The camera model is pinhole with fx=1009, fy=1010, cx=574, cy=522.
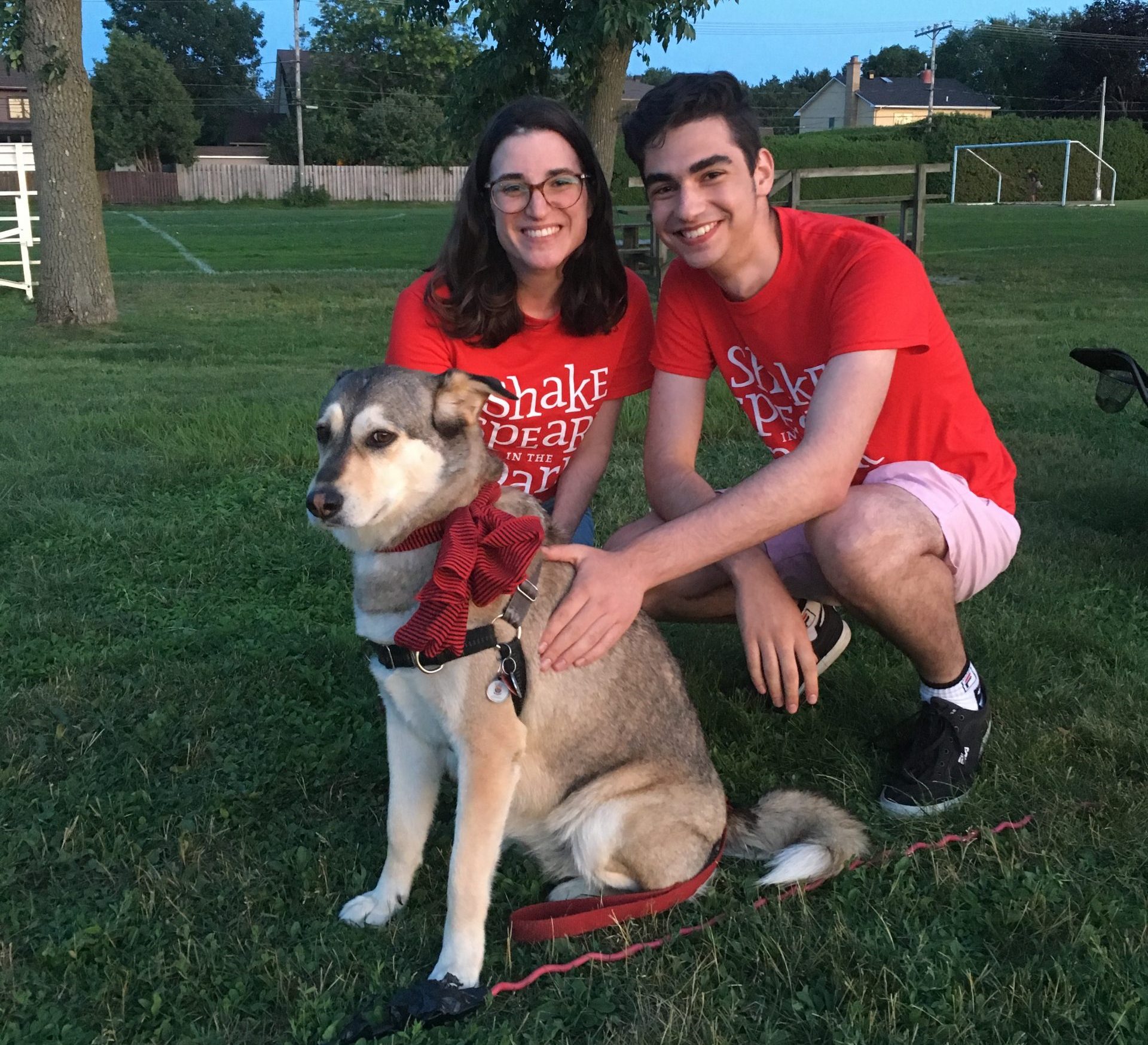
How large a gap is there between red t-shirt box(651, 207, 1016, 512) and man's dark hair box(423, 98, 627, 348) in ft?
0.82

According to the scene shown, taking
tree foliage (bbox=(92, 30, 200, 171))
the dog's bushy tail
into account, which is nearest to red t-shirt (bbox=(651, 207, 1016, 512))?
the dog's bushy tail

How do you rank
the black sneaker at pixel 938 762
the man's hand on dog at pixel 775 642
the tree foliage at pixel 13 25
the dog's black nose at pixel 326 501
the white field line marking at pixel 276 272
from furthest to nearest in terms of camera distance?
the white field line marking at pixel 276 272 → the tree foliage at pixel 13 25 → the black sneaker at pixel 938 762 → the man's hand on dog at pixel 775 642 → the dog's black nose at pixel 326 501

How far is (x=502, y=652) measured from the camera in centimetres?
264

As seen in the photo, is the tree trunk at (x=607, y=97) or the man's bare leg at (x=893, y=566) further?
the tree trunk at (x=607, y=97)

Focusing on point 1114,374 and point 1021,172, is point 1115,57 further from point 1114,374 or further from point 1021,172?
point 1114,374

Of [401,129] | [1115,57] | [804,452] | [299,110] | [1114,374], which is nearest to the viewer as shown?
[804,452]

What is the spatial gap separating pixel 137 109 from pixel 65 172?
5303 centimetres

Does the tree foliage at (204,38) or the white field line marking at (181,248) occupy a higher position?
the tree foliage at (204,38)

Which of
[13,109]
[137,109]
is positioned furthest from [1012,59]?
[13,109]

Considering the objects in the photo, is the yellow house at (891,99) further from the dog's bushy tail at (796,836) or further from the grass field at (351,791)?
the dog's bushy tail at (796,836)

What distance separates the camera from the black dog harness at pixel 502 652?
2.58 meters

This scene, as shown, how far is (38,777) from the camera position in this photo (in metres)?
3.36

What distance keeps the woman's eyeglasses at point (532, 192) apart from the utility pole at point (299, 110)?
4985cm

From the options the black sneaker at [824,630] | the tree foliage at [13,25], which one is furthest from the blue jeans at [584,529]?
the tree foliage at [13,25]
